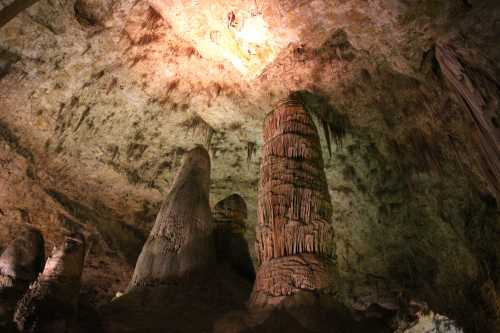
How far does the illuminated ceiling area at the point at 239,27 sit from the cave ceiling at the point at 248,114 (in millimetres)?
22

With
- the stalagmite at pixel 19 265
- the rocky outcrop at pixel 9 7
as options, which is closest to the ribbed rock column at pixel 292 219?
the rocky outcrop at pixel 9 7

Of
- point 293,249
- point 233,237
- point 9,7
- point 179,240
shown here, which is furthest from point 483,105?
point 9,7

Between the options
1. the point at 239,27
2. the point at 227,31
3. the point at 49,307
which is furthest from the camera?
the point at 227,31

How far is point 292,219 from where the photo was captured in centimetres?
480

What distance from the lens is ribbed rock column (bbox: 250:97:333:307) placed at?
14.1ft

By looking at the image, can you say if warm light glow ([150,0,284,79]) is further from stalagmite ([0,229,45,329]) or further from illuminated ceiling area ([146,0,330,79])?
stalagmite ([0,229,45,329])

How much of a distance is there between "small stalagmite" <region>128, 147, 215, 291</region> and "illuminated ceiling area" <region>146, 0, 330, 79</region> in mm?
2304

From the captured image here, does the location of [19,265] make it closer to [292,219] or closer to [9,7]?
[9,7]

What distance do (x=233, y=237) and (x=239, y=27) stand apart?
142 inches

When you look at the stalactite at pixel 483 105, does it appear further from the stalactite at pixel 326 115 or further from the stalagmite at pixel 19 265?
the stalagmite at pixel 19 265

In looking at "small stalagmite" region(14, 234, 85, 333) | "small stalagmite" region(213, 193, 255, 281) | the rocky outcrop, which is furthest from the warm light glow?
"small stalagmite" region(14, 234, 85, 333)

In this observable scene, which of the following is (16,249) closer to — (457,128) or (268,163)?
(268,163)

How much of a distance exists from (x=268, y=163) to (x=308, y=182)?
704 millimetres

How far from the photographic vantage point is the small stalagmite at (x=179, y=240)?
210 inches
